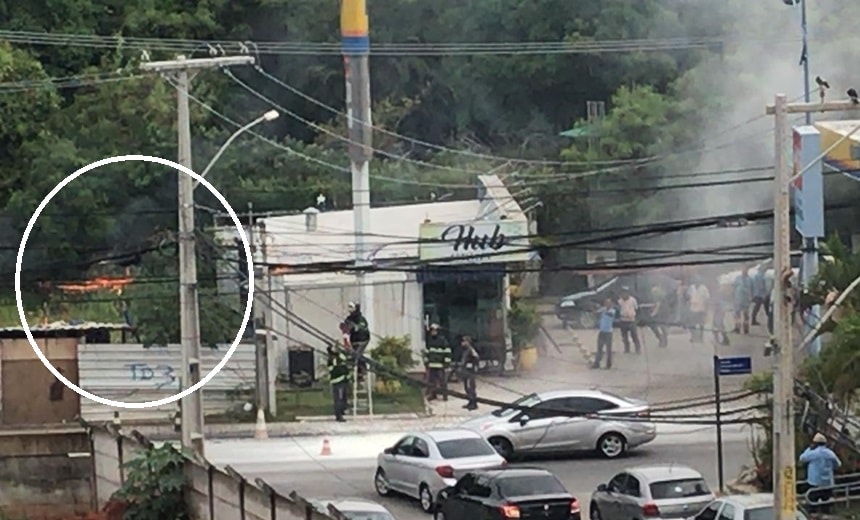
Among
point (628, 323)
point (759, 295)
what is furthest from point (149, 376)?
point (759, 295)

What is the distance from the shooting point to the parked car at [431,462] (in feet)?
88.6

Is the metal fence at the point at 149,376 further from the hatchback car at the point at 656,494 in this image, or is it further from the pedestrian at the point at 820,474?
the pedestrian at the point at 820,474

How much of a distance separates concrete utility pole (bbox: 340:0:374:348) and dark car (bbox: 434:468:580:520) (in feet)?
47.0

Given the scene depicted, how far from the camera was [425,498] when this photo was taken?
27.3 metres

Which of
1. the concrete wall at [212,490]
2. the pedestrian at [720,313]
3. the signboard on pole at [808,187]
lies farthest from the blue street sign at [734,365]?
the pedestrian at [720,313]

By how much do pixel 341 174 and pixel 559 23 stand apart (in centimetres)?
944

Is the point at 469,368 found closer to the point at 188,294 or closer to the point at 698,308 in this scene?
the point at 698,308

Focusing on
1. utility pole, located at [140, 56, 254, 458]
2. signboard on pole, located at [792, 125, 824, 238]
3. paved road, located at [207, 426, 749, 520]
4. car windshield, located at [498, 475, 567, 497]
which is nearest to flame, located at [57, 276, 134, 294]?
paved road, located at [207, 426, 749, 520]

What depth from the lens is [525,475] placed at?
2445 centimetres

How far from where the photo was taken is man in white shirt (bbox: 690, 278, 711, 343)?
4141 cm

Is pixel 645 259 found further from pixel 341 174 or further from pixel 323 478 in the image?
pixel 323 478

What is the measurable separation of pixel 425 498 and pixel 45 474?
541 centimetres

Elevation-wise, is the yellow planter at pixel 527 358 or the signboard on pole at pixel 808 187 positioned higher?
the signboard on pole at pixel 808 187

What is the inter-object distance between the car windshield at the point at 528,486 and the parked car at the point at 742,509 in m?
2.42
